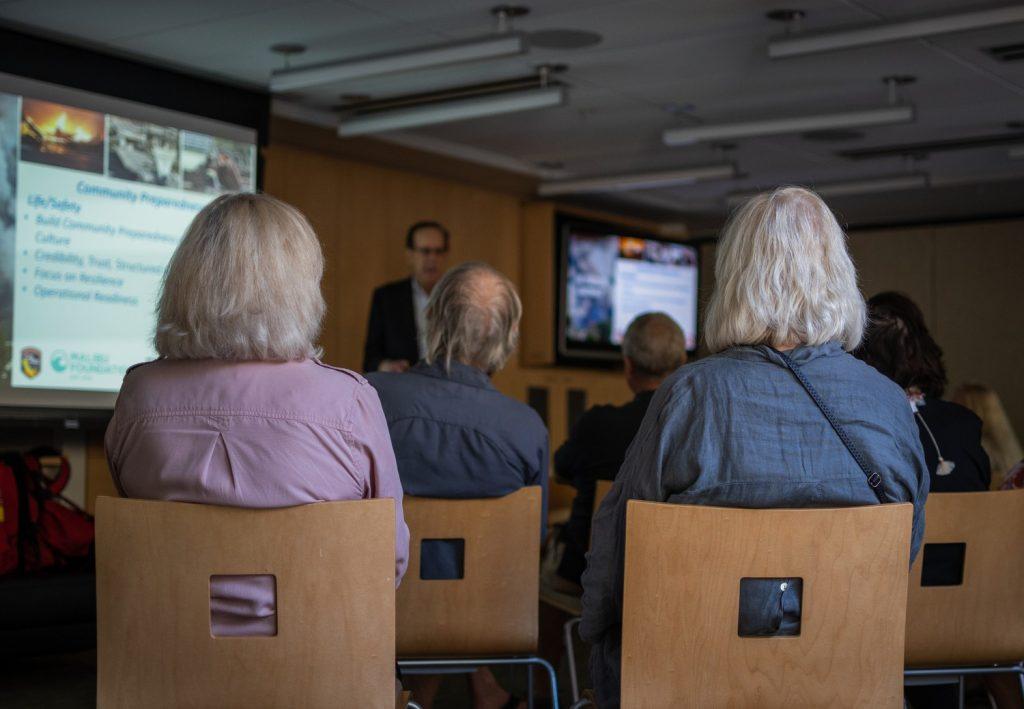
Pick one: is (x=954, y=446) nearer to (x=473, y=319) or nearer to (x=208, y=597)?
(x=473, y=319)

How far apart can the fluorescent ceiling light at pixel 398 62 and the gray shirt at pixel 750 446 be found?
10.6 feet

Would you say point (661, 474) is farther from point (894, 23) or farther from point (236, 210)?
point (894, 23)

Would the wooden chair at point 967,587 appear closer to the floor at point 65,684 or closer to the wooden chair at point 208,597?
the wooden chair at point 208,597

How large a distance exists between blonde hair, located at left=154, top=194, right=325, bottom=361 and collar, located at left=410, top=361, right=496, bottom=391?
862mm

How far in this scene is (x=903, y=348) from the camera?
2.85m

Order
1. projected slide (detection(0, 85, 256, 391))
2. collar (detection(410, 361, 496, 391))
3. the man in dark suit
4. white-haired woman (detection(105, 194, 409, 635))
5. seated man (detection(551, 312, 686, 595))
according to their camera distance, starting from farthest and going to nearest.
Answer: the man in dark suit → projected slide (detection(0, 85, 256, 391)) → seated man (detection(551, 312, 686, 595)) → collar (detection(410, 361, 496, 391)) → white-haired woman (detection(105, 194, 409, 635))

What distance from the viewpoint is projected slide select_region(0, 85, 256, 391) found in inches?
200

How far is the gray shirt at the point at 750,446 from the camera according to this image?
5.81 ft

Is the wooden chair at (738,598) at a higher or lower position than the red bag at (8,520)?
higher

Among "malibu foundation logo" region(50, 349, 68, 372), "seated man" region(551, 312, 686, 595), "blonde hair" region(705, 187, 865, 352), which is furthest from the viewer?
"malibu foundation logo" region(50, 349, 68, 372)

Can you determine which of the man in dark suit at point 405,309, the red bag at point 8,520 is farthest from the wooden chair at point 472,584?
the man in dark suit at point 405,309

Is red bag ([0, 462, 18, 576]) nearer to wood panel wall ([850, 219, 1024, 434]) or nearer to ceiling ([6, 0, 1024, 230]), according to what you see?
ceiling ([6, 0, 1024, 230])

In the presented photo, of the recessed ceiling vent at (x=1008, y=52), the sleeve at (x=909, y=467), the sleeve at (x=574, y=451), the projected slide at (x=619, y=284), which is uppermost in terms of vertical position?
the recessed ceiling vent at (x=1008, y=52)

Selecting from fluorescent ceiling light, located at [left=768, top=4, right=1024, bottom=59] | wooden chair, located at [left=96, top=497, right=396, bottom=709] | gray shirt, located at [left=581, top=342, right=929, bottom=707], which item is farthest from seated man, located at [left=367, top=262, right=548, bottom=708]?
fluorescent ceiling light, located at [left=768, top=4, right=1024, bottom=59]
